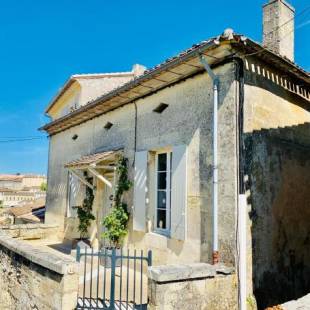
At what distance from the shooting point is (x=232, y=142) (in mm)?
5398

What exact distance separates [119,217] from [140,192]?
3.15 feet

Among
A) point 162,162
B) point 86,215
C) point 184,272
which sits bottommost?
point 184,272

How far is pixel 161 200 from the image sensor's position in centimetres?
709

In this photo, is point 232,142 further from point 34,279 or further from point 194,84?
point 34,279

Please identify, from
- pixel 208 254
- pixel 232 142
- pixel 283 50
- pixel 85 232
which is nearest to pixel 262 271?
pixel 208 254

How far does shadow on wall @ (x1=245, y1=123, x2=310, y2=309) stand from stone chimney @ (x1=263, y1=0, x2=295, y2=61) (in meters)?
2.34

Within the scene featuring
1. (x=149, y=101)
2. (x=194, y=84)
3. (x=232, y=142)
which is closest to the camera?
(x=232, y=142)

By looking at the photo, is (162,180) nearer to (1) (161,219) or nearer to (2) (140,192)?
(2) (140,192)

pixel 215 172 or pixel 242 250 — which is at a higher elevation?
pixel 215 172

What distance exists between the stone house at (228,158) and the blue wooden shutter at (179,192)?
0.8 inches

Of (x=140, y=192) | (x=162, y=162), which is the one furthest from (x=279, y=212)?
(x=140, y=192)

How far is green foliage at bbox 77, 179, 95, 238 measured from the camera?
32.3 feet

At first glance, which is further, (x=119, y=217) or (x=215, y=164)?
(x=119, y=217)

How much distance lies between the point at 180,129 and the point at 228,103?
128cm
